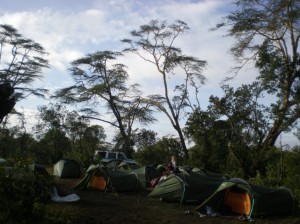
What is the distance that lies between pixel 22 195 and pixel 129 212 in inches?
141

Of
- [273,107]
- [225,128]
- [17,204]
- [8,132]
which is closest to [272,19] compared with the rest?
[273,107]

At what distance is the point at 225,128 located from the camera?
Result: 22.6 metres

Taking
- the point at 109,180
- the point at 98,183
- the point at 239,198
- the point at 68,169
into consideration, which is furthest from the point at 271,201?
the point at 68,169

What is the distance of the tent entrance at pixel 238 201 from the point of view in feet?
37.2

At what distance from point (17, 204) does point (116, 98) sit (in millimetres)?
24354

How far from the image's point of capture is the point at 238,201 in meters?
11.6

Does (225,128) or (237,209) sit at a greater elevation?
(225,128)

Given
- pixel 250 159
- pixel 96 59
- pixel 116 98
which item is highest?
pixel 96 59

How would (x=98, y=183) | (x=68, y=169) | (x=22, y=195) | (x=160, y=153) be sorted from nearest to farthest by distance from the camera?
(x=22, y=195)
(x=98, y=183)
(x=68, y=169)
(x=160, y=153)

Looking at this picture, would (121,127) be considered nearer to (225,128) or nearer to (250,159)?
(225,128)

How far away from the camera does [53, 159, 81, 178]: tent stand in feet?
65.1

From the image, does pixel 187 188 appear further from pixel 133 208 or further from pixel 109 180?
pixel 109 180

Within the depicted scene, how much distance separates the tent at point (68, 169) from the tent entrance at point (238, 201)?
33.4 feet

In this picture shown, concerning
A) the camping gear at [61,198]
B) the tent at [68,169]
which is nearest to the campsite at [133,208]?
the camping gear at [61,198]
